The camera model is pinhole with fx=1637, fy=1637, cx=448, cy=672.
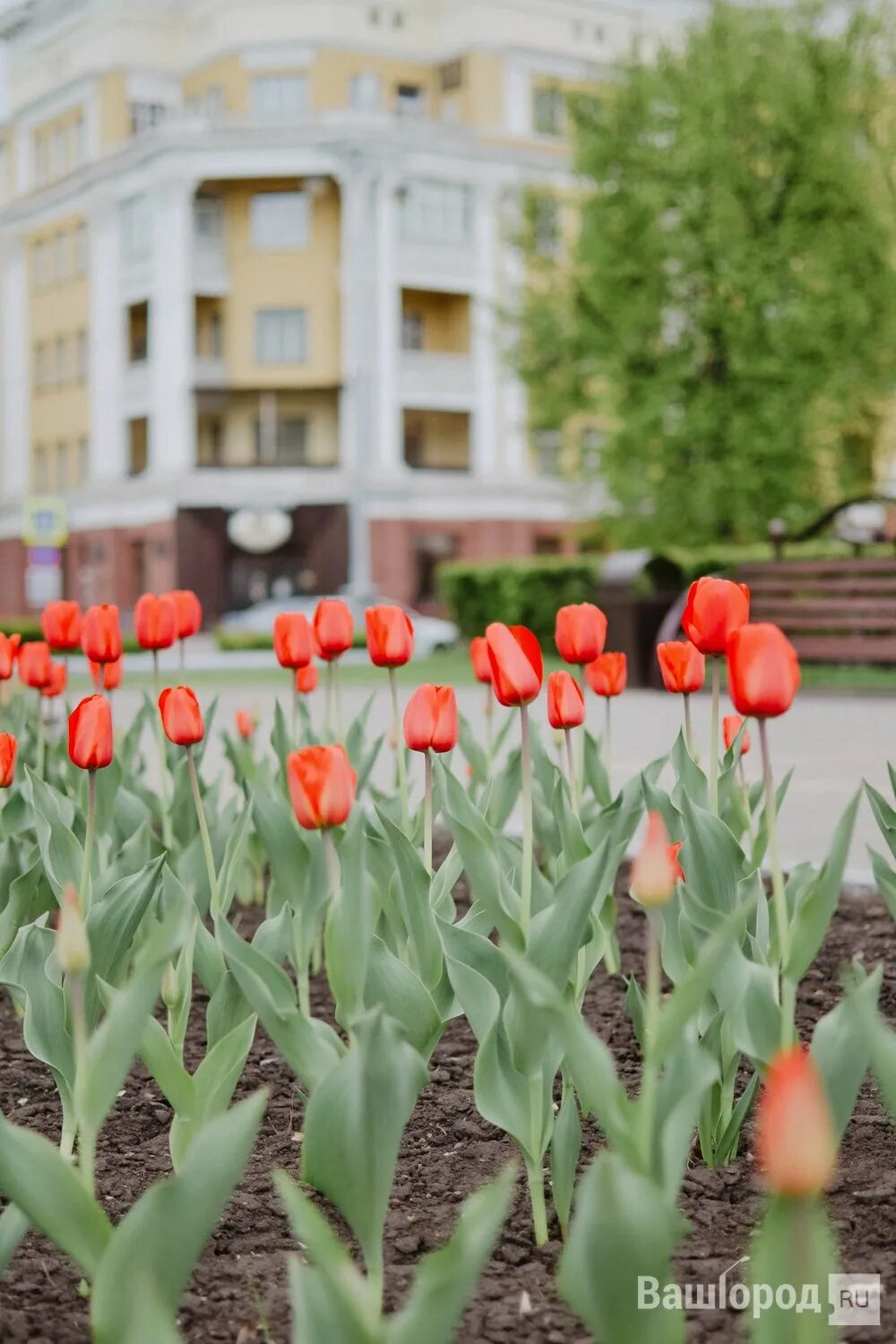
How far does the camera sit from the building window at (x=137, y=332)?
45.7 m

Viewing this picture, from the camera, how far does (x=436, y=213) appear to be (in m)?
43.6

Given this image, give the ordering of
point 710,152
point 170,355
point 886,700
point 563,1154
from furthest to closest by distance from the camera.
→ 1. point 170,355
2. point 710,152
3. point 886,700
4. point 563,1154

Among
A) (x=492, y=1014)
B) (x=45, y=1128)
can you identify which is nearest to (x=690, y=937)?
(x=492, y=1014)

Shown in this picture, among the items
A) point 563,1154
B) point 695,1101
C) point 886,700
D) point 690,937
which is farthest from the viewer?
point 886,700

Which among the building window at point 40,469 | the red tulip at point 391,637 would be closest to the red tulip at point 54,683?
the red tulip at point 391,637

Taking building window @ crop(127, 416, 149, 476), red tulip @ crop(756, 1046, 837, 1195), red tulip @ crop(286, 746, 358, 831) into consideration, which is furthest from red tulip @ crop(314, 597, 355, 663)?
building window @ crop(127, 416, 149, 476)

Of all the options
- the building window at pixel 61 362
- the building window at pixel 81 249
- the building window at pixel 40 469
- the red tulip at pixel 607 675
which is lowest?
the red tulip at pixel 607 675

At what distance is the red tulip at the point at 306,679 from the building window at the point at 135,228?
137ft

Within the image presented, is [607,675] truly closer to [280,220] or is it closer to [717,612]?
[717,612]

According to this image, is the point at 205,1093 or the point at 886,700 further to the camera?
the point at 886,700

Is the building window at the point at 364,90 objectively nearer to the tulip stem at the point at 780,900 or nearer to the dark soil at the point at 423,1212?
the dark soil at the point at 423,1212

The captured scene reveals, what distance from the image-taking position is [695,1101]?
6.39 feet

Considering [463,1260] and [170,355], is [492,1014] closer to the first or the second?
[463,1260]

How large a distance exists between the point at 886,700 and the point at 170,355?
32169 millimetres
